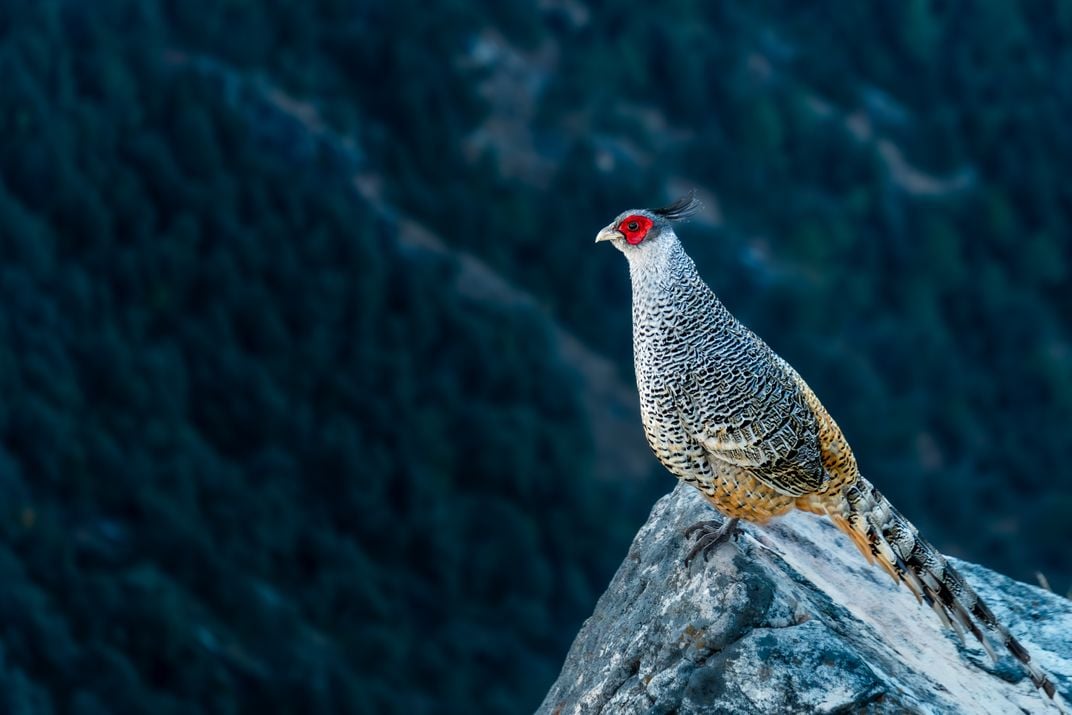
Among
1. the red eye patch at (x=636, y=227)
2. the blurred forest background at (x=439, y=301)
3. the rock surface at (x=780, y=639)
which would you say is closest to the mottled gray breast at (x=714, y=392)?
the red eye patch at (x=636, y=227)

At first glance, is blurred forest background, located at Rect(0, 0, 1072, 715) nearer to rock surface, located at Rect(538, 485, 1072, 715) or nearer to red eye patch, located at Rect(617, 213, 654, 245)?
rock surface, located at Rect(538, 485, 1072, 715)

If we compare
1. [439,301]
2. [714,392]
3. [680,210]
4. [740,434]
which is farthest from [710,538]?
[439,301]

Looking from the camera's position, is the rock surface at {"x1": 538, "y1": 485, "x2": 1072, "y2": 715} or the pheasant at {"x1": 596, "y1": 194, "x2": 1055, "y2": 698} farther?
the pheasant at {"x1": 596, "y1": 194, "x2": 1055, "y2": 698}

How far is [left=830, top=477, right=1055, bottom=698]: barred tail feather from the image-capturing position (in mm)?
9750

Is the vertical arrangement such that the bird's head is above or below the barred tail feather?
above

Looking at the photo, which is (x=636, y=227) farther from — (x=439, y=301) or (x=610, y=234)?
(x=439, y=301)

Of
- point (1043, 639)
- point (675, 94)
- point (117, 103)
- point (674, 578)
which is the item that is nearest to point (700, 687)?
point (674, 578)

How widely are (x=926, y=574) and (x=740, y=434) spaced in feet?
5.54

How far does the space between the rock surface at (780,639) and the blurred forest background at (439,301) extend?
89.6ft

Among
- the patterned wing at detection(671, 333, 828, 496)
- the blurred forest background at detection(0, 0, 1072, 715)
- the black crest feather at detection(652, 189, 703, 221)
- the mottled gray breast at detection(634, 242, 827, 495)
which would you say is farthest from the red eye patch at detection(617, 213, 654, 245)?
the blurred forest background at detection(0, 0, 1072, 715)

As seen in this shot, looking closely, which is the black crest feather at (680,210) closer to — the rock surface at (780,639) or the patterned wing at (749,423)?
the patterned wing at (749,423)

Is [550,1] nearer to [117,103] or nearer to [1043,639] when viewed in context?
[117,103]

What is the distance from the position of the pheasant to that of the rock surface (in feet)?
0.96

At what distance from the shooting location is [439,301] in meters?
56.1
